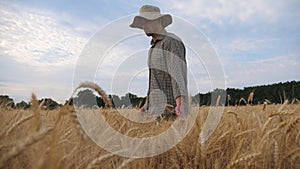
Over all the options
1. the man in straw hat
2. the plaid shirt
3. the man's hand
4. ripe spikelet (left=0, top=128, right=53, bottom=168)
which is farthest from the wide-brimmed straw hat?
ripe spikelet (left=0, top=128, right=53, bottom=168)

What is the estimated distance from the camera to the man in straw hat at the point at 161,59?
344 centimetres

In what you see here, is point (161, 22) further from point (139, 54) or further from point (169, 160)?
point (169, 160)

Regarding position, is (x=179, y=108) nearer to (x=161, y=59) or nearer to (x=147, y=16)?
(x=161, y=59)

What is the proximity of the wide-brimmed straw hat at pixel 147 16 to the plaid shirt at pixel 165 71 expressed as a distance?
196 mm

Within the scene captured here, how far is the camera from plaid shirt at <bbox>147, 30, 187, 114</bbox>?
10.9 feet

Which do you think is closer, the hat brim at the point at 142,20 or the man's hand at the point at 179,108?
the man's hand at the point at 179,108

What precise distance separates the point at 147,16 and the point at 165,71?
0.68m

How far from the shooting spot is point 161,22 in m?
3.84

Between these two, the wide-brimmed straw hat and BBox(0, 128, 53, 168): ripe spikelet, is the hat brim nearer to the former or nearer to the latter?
the wide-brimmed straw hat

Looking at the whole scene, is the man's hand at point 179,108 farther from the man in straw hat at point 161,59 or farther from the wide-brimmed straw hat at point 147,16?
the wide-brimmed straw hat at point 147,16

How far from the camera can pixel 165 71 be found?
12.0 feet

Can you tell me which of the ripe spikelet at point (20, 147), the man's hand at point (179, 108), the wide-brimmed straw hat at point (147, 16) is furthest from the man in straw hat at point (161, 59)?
the ripe spikelet at point (20, 147)

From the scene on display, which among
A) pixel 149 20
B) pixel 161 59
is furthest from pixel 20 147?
pixel 149 20

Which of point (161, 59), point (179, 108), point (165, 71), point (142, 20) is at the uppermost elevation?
point (142, 20)
